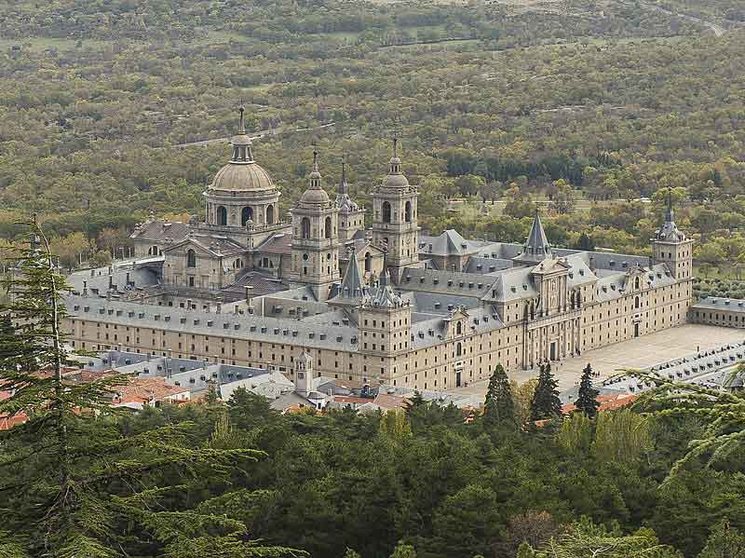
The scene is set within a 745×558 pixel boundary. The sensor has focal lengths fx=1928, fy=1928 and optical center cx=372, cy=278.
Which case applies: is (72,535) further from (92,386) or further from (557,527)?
(557,527)

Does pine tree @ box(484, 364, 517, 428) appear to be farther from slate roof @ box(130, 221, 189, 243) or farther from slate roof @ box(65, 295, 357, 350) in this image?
slate roof @ box(130, 221, 189, 243)

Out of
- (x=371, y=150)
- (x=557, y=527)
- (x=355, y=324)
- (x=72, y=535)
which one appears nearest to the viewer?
(x=72, y=535)

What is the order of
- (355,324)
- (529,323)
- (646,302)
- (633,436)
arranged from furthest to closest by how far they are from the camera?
1. (646,302)
2. (529,323)
3. (355,324)
4. (633,436)

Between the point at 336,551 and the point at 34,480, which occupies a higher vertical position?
the point at 34,480

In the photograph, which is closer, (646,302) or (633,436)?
(633,436)

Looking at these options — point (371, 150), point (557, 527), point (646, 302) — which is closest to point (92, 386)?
point (557, 527)

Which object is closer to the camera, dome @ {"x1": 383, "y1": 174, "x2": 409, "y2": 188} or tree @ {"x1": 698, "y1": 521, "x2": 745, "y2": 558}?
tree @ {"x1": 698, "y1": 521, "x2": 745, "y2": 558}

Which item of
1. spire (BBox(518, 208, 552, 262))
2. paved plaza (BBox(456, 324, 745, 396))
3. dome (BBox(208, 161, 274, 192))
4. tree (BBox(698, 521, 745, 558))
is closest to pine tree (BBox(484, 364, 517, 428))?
paved plaza (BBox(456, 324, 745, 396))

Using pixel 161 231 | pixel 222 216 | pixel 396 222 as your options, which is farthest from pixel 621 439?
pixel 161 231
